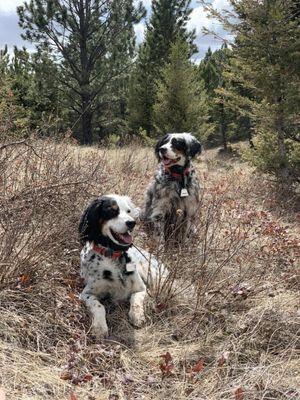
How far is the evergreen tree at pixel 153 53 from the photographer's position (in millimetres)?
21578

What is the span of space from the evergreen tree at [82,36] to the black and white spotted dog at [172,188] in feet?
42.5

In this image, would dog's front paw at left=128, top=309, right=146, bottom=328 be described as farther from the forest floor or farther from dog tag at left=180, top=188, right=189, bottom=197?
dog tag at left=180, top=188, right=189, bottom=197

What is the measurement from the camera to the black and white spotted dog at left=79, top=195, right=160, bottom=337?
330cm

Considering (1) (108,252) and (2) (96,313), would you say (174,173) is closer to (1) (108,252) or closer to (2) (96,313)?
(1) (108,252)

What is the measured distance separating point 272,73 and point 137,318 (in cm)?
675

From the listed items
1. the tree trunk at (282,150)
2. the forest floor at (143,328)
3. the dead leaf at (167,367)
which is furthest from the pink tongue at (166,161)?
the tree trunk at (282,150)

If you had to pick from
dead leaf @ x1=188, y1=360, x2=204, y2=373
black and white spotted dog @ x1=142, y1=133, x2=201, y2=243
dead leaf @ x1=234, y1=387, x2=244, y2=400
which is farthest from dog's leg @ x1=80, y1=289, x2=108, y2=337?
black and white spotted dog @ x1=142, y1=133, x2=201, y2=243

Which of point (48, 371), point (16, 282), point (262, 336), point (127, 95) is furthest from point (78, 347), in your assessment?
point (127, 95)

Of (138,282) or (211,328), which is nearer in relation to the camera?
(211,328)

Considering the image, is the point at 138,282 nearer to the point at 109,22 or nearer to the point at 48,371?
the point at 48,371

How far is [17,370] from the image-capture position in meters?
2.56

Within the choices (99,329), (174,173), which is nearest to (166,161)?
(174,173)

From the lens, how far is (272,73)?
8555 millimetres

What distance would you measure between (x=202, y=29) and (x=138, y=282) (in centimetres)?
751
